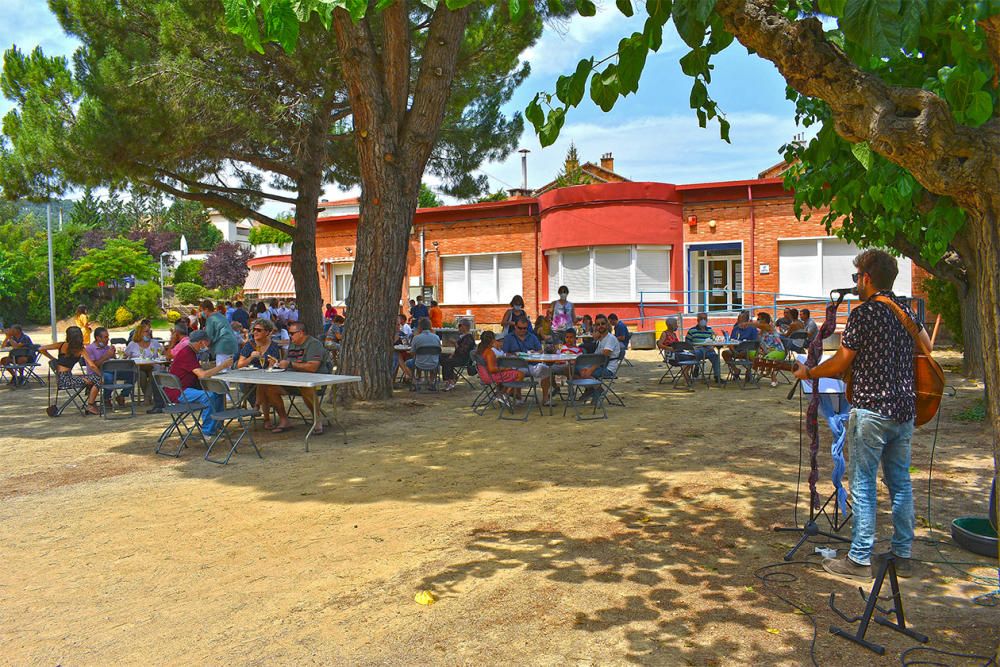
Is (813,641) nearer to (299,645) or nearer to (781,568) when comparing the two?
(781,568)

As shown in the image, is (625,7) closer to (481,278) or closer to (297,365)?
(297,365)

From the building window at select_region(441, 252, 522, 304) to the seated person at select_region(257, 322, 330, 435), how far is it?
1530 cm

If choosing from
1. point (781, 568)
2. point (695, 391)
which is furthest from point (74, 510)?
point (695, 391)

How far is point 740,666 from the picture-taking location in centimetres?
307

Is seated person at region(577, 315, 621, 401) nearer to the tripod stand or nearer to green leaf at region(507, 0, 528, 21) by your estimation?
the tripod stand

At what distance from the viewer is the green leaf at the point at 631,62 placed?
3199 mm

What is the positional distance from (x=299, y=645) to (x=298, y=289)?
13757 millimetres

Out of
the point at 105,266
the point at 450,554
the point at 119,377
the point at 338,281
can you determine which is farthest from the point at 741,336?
the point at 105,266

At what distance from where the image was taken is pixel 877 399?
3688 millimetres

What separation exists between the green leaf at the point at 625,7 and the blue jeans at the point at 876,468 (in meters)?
2.29

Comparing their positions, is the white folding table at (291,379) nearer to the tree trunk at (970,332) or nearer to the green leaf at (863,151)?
the green leaf at (863,151)

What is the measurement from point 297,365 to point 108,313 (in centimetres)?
3020

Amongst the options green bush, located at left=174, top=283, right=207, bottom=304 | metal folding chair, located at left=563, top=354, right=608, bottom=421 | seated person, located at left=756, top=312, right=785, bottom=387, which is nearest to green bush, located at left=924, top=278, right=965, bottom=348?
seated person, located at left=756, top=312, right=785, bottom=387

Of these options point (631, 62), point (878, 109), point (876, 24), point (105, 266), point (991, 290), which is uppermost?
point (105, 266)
